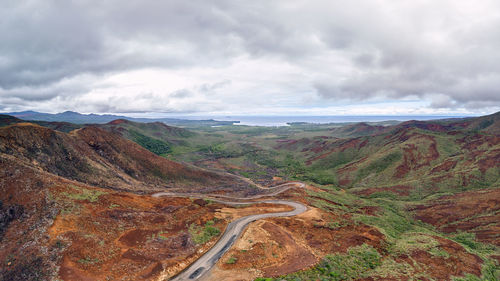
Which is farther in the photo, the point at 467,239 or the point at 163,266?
the point at 467,239

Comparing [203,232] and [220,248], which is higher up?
[203,232]

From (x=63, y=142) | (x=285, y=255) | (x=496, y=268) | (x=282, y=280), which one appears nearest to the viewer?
(x=282, y=280)

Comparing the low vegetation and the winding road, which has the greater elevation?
the low vegetation

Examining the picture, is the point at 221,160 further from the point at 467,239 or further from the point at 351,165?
the point at 467,239

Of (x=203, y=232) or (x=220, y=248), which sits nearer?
(x=220, y=248)

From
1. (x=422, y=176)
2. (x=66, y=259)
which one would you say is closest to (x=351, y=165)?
(x=422, y=176)

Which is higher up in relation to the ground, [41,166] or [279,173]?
[41,166]

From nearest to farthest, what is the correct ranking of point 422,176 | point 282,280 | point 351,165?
point 282,280 < point 422,176 < point 351,165

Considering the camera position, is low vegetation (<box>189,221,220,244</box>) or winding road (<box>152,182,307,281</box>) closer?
winding road (<box>152,182,307,281</box>)

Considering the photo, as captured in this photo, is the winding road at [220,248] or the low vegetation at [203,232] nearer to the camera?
the winding road at [220,248]

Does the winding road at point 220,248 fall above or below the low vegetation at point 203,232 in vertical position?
below

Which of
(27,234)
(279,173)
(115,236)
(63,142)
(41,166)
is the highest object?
(63,142)
